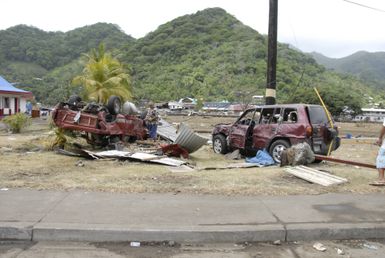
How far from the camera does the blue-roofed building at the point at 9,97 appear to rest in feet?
126

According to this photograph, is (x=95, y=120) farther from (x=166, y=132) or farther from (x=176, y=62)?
(x=176, y=62)

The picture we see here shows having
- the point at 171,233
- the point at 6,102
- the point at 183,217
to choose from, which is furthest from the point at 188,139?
the point at 6,102

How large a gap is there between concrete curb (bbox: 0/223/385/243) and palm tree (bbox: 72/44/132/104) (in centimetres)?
1763

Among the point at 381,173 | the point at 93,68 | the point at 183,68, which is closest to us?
the point at 381,173

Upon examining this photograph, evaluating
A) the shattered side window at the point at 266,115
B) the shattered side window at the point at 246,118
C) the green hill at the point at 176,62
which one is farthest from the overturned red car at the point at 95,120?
the green hill at the point at 176,62

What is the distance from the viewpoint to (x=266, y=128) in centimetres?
1182

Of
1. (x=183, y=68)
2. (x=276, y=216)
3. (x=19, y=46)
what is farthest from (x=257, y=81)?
(x=276, y=216)

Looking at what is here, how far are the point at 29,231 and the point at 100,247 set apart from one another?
904 millimetres

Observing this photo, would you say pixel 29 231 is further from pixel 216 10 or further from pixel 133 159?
pixel 216 10

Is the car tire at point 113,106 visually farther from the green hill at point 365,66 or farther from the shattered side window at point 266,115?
the green hill at point 365,66

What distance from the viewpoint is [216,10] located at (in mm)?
156625

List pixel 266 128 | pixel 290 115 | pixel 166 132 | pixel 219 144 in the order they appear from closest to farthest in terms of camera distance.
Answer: pixel 290 115, pixel 266 128, pixel 219 144, pixel 166 132

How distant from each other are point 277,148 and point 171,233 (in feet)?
21.9

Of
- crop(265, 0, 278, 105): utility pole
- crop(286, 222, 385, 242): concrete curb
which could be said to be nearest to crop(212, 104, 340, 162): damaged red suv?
crop(265, 0, 278, 105): utility pole
